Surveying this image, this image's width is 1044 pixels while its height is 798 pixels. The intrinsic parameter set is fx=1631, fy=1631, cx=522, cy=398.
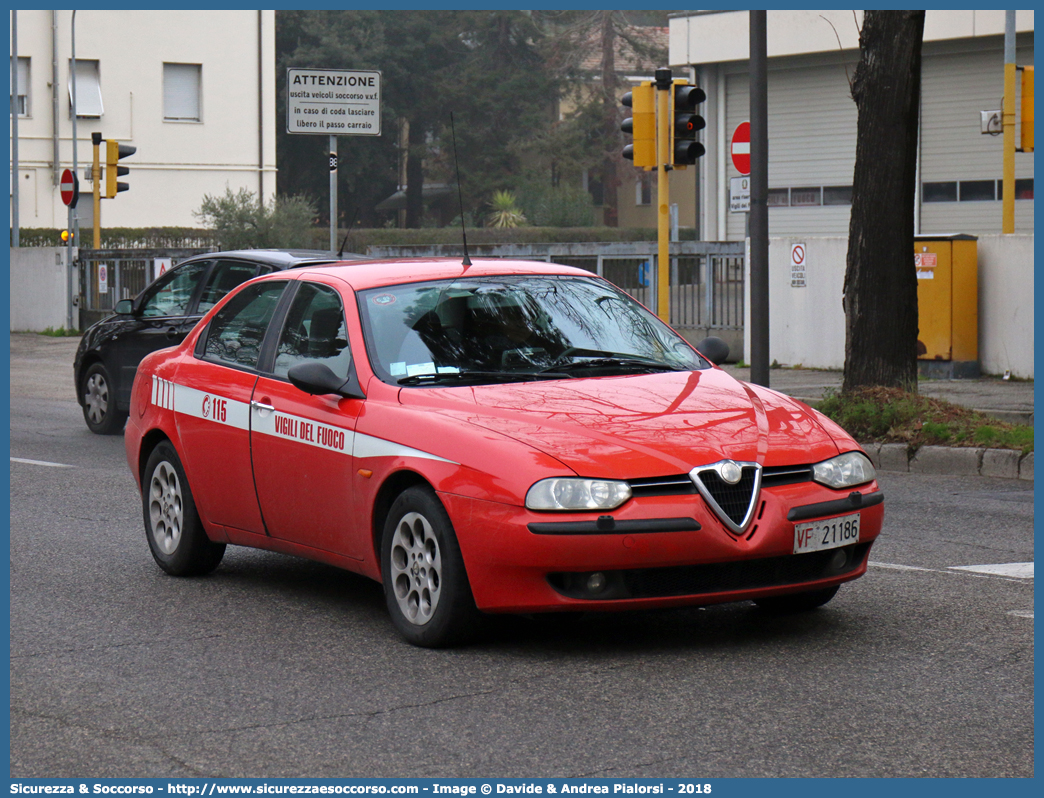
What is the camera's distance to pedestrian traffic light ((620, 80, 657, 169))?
15164mm

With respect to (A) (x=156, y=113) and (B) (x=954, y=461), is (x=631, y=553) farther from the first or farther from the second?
(A) (x=156, y=113)

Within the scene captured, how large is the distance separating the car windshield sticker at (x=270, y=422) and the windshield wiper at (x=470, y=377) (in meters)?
0.33

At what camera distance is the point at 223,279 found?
13633mm

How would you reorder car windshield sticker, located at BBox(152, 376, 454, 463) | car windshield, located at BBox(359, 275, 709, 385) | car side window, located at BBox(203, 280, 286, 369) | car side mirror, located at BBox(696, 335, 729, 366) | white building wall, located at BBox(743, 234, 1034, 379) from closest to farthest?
car windshield sticker, located at BBox(152, 376, 454, 463), car windshield, located at BBox(359, 275, 709, 385), car side mirror, located at BBox(696, 335, 729, 366), car side window, located at BBox(203, 280, 286, 369), white building wall, located at BBox(743, 234, 1034, 379)

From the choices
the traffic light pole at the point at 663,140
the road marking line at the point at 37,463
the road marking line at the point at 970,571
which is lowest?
the road marking line at the point at 970,571

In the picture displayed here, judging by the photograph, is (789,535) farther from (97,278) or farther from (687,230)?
(687,230)

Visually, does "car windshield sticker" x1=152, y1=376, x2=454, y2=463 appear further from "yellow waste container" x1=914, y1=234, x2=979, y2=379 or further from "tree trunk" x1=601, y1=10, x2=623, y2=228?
"tree trunk" x1=601, y1=10, x2=623, y2=228

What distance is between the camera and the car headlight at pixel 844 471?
6.11m

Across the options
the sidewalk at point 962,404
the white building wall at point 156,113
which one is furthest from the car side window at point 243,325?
the white building wall at point 156,113

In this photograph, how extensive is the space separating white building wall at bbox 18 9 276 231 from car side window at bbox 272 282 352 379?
42359 mm

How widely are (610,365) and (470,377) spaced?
0.64 m

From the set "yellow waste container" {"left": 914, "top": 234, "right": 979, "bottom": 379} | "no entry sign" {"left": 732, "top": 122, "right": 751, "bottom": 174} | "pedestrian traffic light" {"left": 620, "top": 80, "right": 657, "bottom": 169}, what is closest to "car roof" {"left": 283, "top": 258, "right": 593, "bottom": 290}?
"pedestrian traffic light" {"left": 620, "top": 80, "right": 657, "bottom": 169}

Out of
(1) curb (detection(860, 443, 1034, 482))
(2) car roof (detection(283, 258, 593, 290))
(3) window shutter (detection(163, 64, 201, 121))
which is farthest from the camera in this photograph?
(3) window shutter (detection(163, 64, 201, 121))

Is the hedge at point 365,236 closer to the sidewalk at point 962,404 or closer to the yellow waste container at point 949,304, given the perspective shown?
the sidewalk at point 962,404
